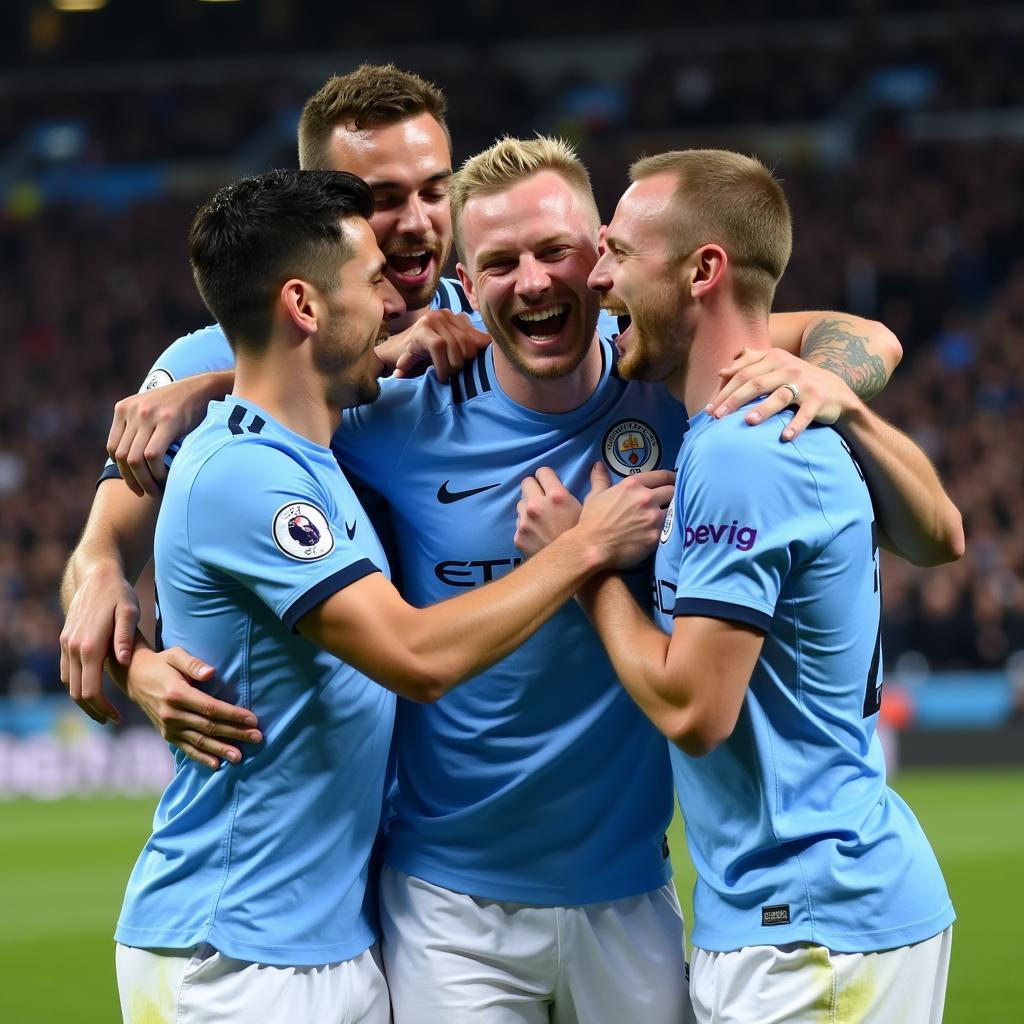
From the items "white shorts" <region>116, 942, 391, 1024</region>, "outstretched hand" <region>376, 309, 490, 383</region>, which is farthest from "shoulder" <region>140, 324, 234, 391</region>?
"white shorts" <region>116, 942, 391, 1024</region>

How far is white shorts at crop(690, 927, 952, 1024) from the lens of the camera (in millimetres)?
3197

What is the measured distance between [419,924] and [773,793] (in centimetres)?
92

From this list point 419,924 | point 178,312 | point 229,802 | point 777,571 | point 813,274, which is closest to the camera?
point 777,571

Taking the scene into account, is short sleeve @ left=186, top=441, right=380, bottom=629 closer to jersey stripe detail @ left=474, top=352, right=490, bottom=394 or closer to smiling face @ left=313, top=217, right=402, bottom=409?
smiling face @ left=313, top=217, right=402, bottom=409

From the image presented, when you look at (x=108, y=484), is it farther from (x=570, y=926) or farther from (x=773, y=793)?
(x=773, y=793)

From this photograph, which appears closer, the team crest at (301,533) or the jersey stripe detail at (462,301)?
the team crest at (301,533)

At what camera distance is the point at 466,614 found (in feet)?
11.0

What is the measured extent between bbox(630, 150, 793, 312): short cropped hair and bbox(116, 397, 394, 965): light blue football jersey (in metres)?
0.92

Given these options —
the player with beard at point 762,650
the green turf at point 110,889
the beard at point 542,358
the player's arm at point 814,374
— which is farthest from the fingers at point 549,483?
the green turf at point 110,889

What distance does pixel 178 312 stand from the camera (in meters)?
25.4

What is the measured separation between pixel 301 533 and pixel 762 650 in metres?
0.94

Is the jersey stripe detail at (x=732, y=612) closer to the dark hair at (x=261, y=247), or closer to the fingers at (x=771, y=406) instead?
the fingers at (x=771, y=406)

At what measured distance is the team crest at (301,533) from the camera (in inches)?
130

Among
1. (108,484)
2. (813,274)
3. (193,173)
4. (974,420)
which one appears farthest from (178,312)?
(108,484)
